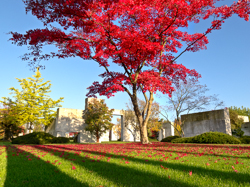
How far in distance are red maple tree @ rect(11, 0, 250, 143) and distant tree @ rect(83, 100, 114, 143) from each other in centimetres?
1226

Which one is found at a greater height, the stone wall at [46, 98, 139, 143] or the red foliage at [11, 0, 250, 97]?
the red foliage at [11, 0, 250, 97]

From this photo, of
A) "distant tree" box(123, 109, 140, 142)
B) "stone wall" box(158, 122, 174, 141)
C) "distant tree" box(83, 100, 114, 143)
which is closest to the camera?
"distant tree" box(83, 100, 114, 143)

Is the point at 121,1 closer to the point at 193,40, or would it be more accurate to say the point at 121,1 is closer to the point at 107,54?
the point at 107,54

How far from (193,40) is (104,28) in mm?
7105

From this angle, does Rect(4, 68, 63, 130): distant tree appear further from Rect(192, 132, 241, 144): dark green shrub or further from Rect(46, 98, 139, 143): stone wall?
Rect(192, 132, 241, 144): dark green shrub

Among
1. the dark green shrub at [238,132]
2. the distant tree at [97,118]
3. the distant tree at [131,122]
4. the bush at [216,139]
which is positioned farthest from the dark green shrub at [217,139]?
the distant tree at [131,122]

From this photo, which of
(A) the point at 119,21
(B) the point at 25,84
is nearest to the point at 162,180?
(A) the point at 119,21

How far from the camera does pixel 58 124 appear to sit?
2580 cm

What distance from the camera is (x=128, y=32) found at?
11367 mm

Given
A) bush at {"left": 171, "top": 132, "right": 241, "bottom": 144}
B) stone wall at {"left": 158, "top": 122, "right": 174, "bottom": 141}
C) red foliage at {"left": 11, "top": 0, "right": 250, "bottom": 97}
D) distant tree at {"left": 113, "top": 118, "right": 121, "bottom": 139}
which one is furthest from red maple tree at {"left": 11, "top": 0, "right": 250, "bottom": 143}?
distant tree at {"left": 113, "top": 118, "right": 121, "bottom": 139}

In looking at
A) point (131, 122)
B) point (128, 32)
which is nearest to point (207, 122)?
point (128, 32)

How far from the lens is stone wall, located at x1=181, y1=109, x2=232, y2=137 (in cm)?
1688

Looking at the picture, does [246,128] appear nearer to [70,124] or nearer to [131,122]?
[131,122]

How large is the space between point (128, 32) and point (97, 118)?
56.8ft
